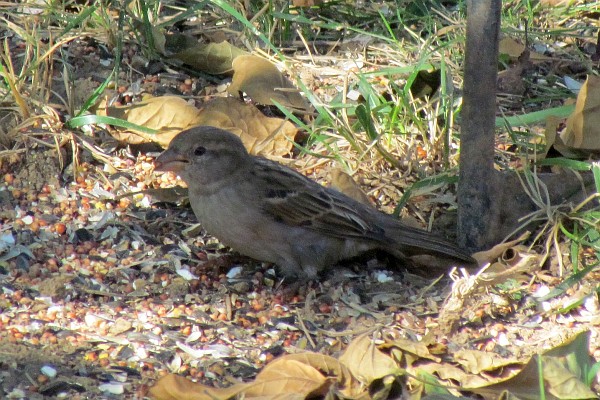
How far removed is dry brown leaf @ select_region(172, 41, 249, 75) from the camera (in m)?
5.55

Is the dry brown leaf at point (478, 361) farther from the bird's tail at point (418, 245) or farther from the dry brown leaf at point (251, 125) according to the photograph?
the dry brown leaf at point (251, 125)

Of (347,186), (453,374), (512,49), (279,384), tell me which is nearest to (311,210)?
(347,186)

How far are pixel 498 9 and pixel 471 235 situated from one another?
1001mm

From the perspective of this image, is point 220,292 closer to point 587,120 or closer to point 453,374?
point 453,374

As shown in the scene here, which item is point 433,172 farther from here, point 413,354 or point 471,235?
point 413,354

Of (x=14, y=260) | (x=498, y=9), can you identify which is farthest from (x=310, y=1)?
(x=14, y=260)

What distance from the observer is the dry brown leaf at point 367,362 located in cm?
346

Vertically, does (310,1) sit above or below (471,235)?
above

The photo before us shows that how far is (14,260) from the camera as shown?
4.32 m

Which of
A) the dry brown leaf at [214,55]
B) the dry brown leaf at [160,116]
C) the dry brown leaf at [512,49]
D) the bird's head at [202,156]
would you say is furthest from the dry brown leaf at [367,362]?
the dry brown leaf at [512,49]

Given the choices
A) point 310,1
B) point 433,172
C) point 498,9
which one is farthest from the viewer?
point 310,1

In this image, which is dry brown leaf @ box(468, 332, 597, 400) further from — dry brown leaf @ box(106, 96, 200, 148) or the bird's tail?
dry brown leaf @ box(106, 96, 200, 148)

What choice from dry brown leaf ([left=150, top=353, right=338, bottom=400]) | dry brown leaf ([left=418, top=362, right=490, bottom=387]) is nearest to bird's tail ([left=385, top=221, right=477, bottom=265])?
dry brown leaf ([left=418, top=362, right=490, bottom=387])

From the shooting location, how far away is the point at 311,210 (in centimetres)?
467
